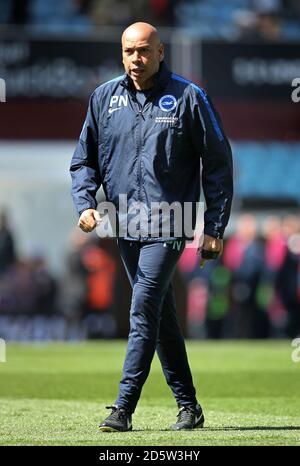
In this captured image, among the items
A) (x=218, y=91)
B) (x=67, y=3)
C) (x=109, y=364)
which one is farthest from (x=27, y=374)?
(x=67, y=3)

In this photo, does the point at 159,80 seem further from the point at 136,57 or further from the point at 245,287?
the point at 245,287

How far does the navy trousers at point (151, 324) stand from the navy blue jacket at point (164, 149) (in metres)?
0.13

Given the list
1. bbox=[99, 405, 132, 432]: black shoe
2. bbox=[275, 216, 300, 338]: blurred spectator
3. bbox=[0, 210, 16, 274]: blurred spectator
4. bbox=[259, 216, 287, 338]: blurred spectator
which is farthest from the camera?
bbox=[259, 216, 287, 338]: blurred spectator

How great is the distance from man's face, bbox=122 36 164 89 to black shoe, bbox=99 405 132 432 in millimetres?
1934

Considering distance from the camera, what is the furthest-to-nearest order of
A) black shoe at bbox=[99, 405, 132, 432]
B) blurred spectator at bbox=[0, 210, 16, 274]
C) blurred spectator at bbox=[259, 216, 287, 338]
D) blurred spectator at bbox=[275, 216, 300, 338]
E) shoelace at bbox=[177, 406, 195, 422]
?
blurred spectator at bbox=[259, 216, 287, 338], blurred spectator at bbox=[275, 216, 300, 338], blurred spectator at bbox=[0, 210, 16, 274], shoelace at bbox=[177, 406, 195, 422], black shoe at bbox=[99, 405, 132, 432]

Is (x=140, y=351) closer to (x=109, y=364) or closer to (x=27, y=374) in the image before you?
(x=27, y=374)

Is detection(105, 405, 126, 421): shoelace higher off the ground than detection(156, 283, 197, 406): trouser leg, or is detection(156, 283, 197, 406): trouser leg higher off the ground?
detection(156, 283, 197, 406): trouser leg

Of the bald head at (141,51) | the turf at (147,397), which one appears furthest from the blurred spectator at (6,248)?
the bald head at (141,51)

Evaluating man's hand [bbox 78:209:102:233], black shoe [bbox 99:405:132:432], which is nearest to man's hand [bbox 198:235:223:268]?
man's hand [bbox 78:209:102:233]

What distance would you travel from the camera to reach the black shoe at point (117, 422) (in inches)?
274

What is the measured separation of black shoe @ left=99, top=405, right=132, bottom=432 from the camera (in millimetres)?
6965

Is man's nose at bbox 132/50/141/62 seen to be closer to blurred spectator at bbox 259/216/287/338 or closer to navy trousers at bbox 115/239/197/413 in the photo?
navy trousers at bbox 115/239/197/413

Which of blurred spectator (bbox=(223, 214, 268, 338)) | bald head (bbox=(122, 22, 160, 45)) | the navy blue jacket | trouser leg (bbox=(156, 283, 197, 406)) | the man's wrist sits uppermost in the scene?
bald head (bbox=(122, 22, 160, 45))
